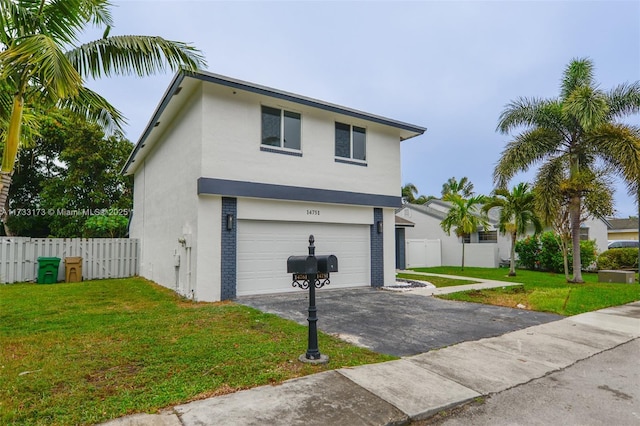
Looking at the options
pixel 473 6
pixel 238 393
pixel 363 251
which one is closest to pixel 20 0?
pixel 238 393

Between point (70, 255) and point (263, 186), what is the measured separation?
10.6 m

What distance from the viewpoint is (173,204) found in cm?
1151

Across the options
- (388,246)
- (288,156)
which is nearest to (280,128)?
(288,156)

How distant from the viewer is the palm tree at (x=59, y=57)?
486cm

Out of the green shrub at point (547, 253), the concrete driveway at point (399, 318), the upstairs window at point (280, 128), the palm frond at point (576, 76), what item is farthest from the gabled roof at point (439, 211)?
the concrete driveway at point (399, 318)

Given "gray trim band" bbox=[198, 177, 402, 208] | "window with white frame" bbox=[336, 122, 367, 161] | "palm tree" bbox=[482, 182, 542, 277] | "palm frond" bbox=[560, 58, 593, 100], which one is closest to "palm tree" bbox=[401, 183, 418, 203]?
"palm tree" bbox=[482, 182, 542, 277]

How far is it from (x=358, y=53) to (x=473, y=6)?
21.0ft

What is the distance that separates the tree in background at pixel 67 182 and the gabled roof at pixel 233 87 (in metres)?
12.8

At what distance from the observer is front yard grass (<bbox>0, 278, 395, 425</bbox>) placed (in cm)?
342

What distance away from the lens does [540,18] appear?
1255 cm

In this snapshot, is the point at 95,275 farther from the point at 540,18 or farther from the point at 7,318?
the point at 540,18

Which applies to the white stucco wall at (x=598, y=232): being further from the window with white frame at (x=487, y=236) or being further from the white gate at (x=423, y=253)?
the white gate at (x=423, y=253)

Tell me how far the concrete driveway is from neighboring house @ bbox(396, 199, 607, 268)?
11960 mm

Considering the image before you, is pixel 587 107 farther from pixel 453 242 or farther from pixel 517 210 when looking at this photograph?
pixel 453 242
